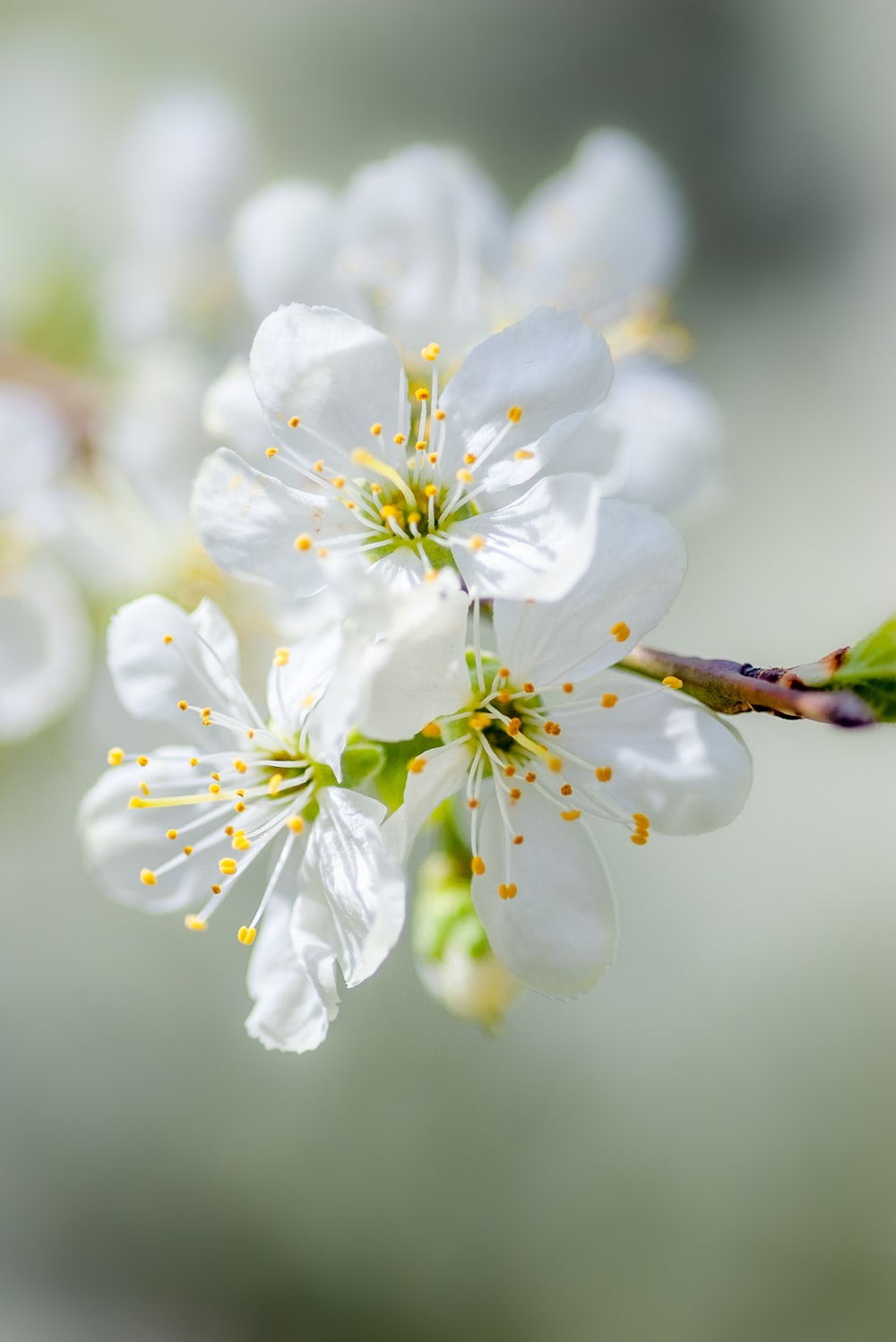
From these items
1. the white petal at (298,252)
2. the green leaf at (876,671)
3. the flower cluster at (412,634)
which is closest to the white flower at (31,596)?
the flower cluster at (412,634)

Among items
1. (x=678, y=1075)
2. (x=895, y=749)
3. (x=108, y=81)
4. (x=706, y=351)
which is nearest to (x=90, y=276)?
(x=108, y=81)

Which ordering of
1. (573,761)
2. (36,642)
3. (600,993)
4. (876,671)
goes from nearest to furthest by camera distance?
(876,671) < (573,761) < (36,642) < (600,993)

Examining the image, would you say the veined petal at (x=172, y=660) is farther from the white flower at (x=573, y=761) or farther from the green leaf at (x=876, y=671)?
the green leaf at (x=876, y=671)

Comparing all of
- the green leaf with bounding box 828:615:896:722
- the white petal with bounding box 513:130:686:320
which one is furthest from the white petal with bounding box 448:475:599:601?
the white petal with bounding box 513:130:686:320

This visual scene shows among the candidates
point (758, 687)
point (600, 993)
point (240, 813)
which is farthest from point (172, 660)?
point (600, 993)

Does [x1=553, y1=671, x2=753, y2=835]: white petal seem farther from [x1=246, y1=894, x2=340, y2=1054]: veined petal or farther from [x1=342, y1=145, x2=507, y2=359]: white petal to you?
[x1=342, y1=145, x2=507, y2=359]: white petal

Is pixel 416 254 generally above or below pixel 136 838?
above

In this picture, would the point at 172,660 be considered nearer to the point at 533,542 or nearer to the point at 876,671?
the point at 533,542
